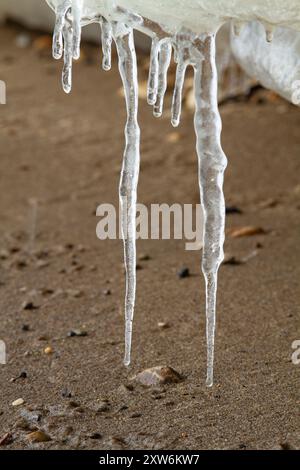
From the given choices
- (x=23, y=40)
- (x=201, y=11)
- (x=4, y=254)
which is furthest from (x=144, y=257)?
(x=23, y=40)

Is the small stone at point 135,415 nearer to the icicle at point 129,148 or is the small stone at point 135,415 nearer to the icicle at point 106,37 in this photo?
the icicle at point 129,148

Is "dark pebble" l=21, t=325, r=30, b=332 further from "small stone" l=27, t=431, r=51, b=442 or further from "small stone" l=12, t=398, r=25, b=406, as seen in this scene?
"small stone" l=27, t=431, r=51, b=442

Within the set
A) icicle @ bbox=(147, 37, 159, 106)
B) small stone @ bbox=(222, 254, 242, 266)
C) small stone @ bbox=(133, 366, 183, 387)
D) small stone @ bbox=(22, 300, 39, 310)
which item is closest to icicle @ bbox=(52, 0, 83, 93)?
icicle @ bbox=(147, 37, 159, 106)

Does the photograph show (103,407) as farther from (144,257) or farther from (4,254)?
(4,254)

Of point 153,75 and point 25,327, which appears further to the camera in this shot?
point 25,327

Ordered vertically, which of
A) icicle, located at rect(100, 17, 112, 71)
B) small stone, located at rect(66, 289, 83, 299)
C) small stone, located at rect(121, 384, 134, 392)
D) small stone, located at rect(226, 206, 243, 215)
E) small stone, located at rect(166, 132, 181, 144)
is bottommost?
small stone, located at rect(166, 132, 181, 144)

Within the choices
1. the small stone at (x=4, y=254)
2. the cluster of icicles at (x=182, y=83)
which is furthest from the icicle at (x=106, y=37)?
the small stone at (x=4, y=254)

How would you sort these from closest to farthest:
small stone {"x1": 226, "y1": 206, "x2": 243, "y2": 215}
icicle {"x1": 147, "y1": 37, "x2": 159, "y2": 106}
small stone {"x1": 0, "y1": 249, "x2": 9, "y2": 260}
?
1. icicle {"x1": 147, "y1": 37, "x2": 159, "y2": 106}
2. small stone {"x1": 0, "y1": 249, "x2": 9, "y2": 260}
3. small stone {"x1": 226, "y1": 206, "x2": 243, "y2": 215}
